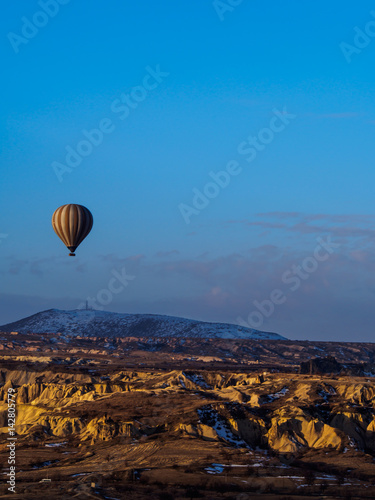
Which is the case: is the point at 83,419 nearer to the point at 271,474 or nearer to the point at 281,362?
the point at 271,474

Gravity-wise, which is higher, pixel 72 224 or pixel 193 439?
pixel 72 224

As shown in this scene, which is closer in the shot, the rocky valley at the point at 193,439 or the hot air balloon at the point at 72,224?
the rocky valley at the point at 193,439

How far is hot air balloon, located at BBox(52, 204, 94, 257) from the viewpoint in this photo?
242 feet

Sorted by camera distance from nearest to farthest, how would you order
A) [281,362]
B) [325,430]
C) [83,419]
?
[325,430]
[83,419]
[281,362]

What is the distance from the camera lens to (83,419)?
239 feet

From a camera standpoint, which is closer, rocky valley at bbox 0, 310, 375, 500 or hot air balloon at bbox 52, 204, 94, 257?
rocky valley at bbox 0, 310, 375, 500

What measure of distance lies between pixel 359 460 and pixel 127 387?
4058 cm

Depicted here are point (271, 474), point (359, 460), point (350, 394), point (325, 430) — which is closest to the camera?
point (271, 474)

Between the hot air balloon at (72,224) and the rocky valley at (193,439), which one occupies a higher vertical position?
the hot air balloon at (72,224)

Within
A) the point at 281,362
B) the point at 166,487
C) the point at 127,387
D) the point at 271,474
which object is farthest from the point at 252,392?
the point at 281,362

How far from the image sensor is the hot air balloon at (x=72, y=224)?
73625 mm

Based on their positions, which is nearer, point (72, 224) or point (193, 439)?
point (193, 439)

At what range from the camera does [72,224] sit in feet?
242

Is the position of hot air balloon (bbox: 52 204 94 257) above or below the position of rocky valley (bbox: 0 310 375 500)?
above
